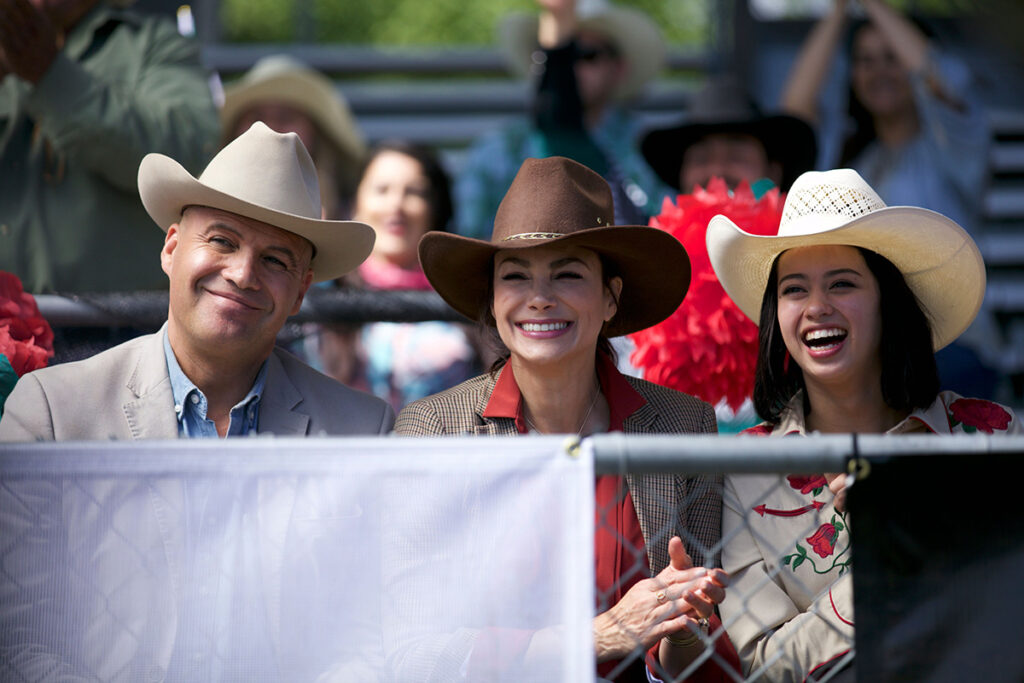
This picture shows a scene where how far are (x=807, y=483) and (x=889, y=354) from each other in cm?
49

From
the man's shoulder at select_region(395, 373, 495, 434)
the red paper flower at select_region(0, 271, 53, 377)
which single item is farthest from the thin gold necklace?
the red paper flower at select_region(0, 271, 53, 377)

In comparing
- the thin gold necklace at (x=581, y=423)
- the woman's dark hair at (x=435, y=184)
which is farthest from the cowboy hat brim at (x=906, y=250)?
the woman's dark hair at (x=435, y=184)

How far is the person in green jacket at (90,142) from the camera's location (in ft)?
11.5

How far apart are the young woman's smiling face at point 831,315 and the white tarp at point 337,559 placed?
1241 mm

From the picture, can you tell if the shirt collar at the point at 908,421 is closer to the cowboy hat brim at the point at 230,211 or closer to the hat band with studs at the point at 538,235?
the hat band with studs at the point at 538,235

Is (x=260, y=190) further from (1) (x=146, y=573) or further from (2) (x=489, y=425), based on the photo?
(1) (x=146, y=573)

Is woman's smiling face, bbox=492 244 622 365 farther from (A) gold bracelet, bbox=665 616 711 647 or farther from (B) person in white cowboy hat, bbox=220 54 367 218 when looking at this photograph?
(B) person in white cowboy hat, bbox=220 54 367 218

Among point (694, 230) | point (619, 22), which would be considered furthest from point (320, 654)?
point (619, 22)

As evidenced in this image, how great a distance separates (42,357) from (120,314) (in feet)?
1.25

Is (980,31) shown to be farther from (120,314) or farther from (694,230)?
(120,314)

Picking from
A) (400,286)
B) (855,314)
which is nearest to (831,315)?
(855,314)

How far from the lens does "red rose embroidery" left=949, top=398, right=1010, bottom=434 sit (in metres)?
2.68

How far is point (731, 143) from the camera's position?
4.53 metres

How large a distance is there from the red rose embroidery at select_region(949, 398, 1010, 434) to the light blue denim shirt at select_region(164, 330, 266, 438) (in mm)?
1782
